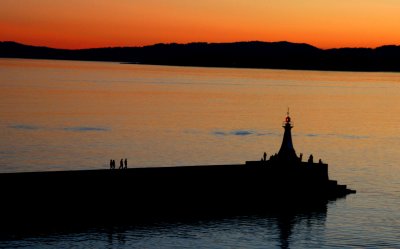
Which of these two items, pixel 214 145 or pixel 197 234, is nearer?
pixel 197 234

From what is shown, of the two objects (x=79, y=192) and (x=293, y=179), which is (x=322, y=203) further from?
(x=79, y=192)

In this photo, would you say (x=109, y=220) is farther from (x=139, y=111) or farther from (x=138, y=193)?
(x=139, y=111)

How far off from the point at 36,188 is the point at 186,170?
437 inches

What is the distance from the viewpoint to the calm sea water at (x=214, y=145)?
4794 cm

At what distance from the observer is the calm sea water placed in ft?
157

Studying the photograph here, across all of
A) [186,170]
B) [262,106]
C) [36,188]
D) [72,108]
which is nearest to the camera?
[36,188]

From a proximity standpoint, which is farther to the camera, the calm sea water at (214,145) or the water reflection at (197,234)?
the calm sea water at (214,145)

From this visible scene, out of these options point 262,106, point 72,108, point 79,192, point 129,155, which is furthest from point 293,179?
point 262,106

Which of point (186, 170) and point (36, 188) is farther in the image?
point (186, 170)

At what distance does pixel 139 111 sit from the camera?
474ft

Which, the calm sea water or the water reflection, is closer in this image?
the water reflection

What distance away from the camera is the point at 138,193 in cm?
5294

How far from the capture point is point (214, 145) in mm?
95750

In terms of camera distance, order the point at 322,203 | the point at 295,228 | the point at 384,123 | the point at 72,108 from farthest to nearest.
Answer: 1. the point at 72,108
2. the point at 384,123
3. the point at 322,203
4. the point at 295,228
